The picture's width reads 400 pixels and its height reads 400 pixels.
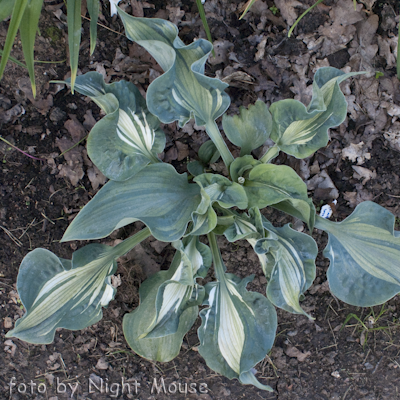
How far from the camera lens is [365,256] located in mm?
1282

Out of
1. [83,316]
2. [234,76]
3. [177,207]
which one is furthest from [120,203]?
[234,76]

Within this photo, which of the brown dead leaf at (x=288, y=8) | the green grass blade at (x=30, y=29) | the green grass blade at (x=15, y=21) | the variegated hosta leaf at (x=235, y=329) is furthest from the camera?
the brown dead leaf at (x=288, y=8)

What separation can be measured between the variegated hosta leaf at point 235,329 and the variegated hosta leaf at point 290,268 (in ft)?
0.49

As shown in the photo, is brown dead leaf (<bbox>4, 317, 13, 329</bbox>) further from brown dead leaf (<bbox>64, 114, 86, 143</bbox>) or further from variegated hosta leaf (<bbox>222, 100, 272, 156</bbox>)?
variegated hosta leaf (<bbox>222, 100, 272, 156</bbox>)

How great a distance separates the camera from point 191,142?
1.64 m

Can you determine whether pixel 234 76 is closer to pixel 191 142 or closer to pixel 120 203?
pixel 191 142

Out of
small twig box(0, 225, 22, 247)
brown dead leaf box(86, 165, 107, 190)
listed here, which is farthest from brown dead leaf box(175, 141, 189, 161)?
small twig box(0, 225, 22, 247)

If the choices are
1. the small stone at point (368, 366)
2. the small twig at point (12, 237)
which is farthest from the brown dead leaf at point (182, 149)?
the small stone at point (368, 366)

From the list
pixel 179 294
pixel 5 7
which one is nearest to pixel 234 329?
pixel 179 294

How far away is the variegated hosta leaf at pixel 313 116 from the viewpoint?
1.13 m

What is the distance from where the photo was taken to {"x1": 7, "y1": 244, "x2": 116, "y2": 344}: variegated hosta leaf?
1187mm

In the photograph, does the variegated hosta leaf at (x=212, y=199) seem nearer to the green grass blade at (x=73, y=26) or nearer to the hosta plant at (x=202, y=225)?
the hosta plant at (x=202, y=225)

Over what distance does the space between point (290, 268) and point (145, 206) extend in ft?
1.83

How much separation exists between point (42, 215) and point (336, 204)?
55.9 inches
